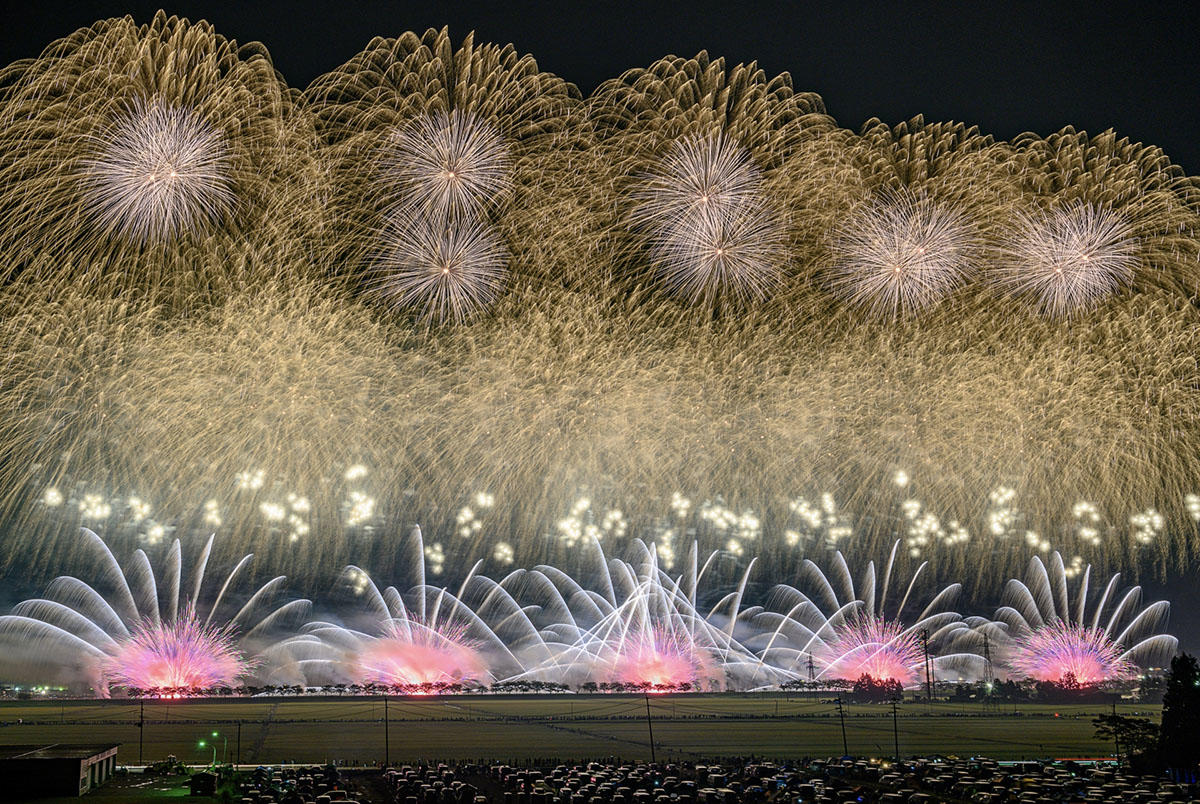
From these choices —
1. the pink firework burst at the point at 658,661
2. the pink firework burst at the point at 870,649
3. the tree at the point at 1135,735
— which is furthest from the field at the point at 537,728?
the tree at the point at 1135,735

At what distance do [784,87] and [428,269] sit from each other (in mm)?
17959

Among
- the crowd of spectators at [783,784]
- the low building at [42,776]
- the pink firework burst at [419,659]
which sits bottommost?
the crowd of spectators at [783,784]

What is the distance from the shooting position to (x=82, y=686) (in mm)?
140250

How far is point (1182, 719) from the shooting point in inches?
2507

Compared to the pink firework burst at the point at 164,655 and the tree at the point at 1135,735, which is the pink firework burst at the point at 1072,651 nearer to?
the tree at the point at 1135,735

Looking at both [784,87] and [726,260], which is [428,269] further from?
[784,87]

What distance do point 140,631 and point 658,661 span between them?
55677 millimetres

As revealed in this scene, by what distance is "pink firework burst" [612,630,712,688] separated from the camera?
115 m

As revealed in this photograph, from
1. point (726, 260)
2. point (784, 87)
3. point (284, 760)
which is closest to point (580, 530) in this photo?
point (284, 760)

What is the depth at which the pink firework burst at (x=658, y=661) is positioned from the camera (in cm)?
11531

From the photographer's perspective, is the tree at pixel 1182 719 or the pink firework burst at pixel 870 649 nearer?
the tree at pixel 1182 719

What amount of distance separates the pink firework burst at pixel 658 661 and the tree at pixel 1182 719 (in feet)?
178

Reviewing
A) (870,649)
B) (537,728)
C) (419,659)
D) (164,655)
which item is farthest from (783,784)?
(419,659)

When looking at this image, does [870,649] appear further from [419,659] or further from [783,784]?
[783,784]
